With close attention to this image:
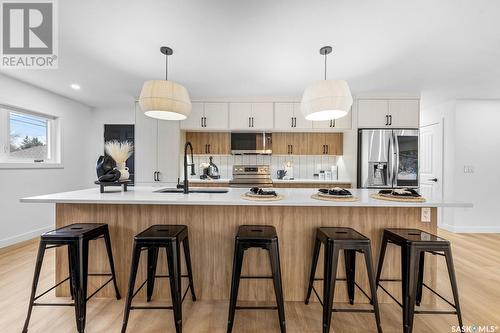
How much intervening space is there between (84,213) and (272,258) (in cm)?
168

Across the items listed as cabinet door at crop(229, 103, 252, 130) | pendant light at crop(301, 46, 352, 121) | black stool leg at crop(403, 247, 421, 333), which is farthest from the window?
black stool leg at crop(403, 247, 421, 333)

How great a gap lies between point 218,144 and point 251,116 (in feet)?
2.78

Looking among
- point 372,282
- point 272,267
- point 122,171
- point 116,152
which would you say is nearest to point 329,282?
point 372,282

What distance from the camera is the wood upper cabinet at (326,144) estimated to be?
449 cm

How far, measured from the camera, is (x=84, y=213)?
2.06 m

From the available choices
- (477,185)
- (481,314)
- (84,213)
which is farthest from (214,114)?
(477,185)

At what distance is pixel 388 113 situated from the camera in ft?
13.0

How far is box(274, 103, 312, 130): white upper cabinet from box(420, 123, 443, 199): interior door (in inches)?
104

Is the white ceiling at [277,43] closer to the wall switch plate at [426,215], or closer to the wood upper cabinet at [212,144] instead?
the wood upper cabinet at [212,144]

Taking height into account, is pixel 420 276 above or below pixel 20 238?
above

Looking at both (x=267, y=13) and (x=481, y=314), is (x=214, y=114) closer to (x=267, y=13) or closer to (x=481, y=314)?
(x=267, y=13)

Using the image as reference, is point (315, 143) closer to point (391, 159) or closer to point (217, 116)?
point (391, 159)

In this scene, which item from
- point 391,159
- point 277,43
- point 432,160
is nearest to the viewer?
point 277,43

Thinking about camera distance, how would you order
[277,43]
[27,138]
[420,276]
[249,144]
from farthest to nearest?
[249,144]
[27,138]
[277,43]
[420,276]
